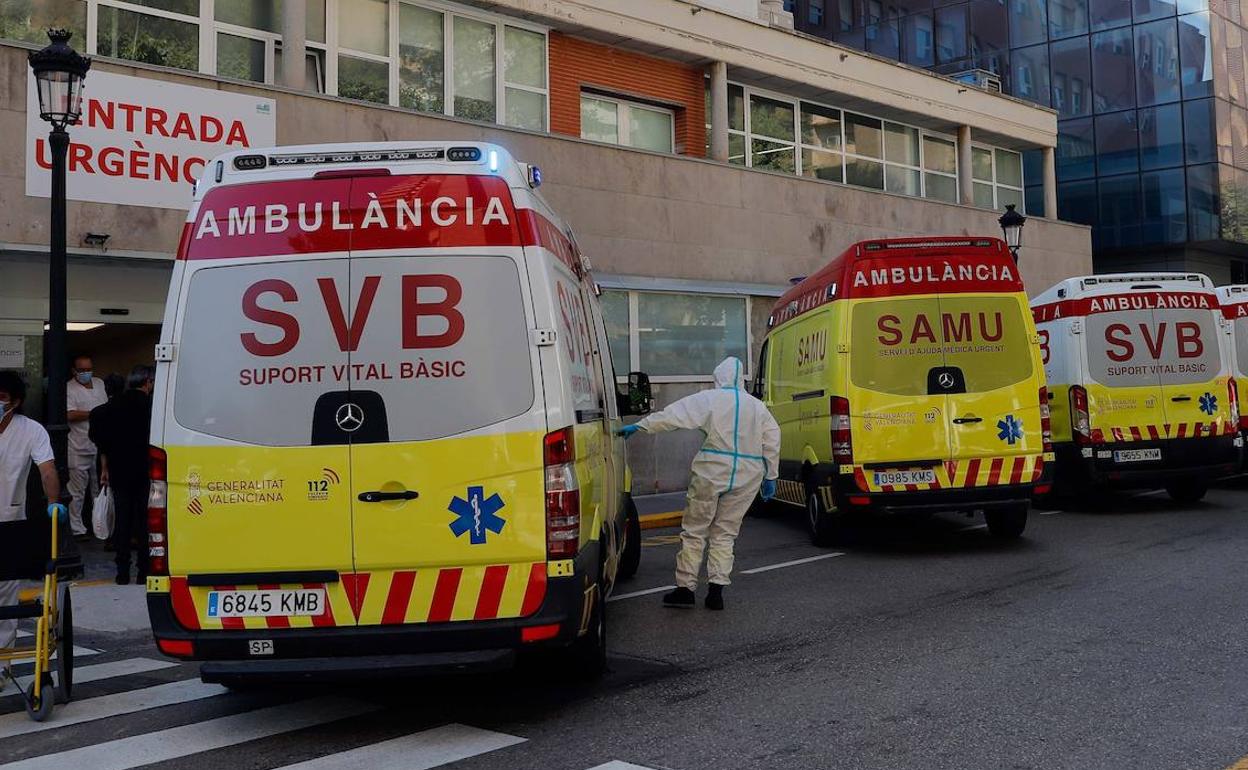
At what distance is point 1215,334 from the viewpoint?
12.8 metres

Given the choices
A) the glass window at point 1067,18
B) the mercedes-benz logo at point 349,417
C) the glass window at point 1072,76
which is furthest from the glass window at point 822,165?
the mercedes-benz logo at point 349,417

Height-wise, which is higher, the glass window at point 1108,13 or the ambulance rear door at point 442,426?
the glass window at point 1108,13

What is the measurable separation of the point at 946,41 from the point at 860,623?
3125cm

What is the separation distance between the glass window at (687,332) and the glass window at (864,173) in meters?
4.80

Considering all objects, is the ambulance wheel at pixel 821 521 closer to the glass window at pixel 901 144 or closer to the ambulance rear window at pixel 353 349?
the ambulance rear window at pixel 353 349

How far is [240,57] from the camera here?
14.4 m

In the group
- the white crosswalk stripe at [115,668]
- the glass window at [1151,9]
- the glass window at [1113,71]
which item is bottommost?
the white crosswalk stripe at [115,668]

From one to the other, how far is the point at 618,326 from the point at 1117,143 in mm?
21940

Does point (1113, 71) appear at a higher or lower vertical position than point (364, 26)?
higher

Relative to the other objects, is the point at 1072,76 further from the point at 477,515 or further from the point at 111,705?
the point at 111,705

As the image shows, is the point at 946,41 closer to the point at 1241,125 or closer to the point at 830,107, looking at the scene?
the point at 1241,125

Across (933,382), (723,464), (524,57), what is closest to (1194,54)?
(524,57)

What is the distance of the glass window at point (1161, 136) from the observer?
3209cm

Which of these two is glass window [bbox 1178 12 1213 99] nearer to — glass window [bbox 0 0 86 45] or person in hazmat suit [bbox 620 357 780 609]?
glass window [bbox 0 0 86 45]
